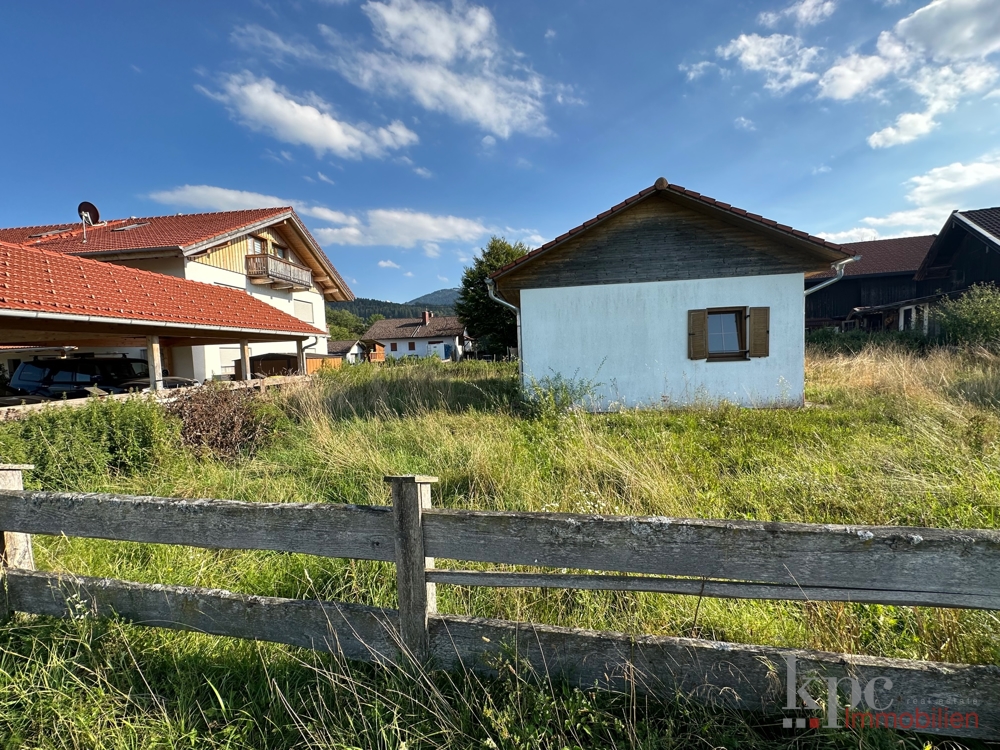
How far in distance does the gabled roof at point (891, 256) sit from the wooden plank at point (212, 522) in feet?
103

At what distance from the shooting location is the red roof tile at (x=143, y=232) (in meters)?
14.7

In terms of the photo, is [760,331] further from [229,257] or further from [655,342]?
[229,257]

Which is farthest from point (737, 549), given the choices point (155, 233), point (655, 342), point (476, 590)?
point (155, 233)

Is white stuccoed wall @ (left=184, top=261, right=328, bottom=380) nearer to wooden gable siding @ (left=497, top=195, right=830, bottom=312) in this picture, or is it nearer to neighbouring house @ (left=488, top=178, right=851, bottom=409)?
neighbouring house @ (left=488, top=178, right=851, bottom=409)

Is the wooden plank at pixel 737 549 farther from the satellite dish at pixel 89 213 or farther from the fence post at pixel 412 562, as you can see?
the satellite dish at pixel 89 213

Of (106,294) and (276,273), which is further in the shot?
(276,273)

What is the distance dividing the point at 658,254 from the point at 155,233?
18.9 metres

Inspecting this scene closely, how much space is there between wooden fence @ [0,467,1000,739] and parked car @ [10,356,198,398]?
26.9 ft

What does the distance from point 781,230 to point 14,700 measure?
35.0ft

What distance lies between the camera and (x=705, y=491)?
→ 12.3 ft

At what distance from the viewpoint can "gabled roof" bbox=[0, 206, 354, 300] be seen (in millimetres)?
14359

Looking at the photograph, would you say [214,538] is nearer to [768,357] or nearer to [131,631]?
[131,631]

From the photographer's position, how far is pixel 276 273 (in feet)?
60.2

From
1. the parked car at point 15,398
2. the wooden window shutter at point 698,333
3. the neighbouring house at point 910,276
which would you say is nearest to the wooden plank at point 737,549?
the wooden window shutter at point 698,333
